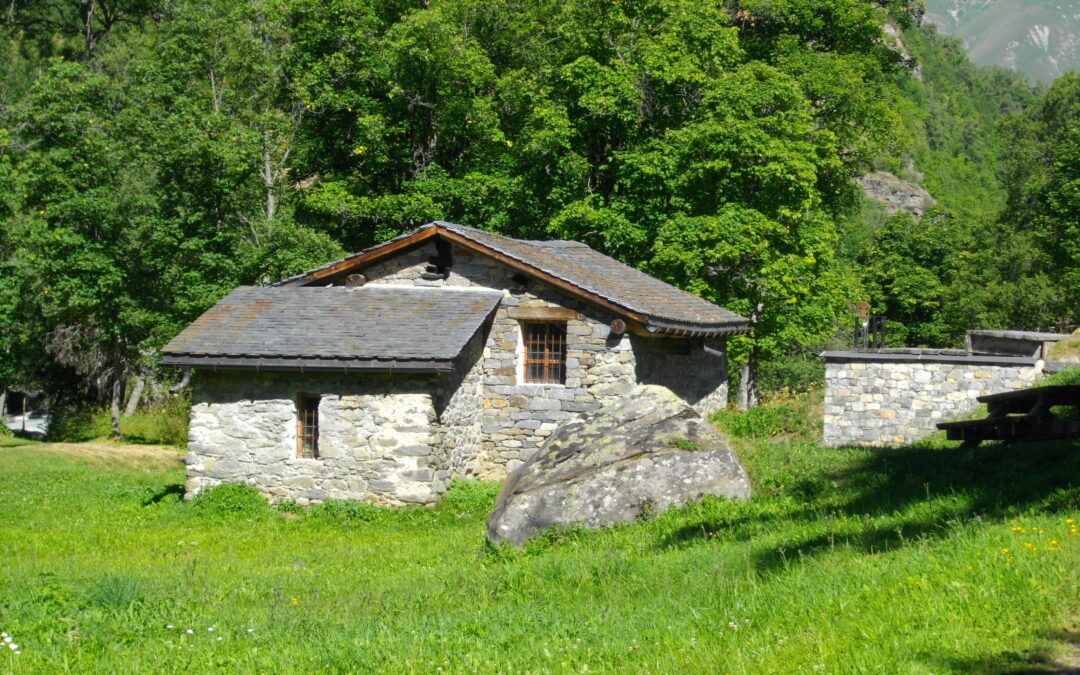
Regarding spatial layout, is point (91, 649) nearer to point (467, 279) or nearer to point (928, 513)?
point (928, 513)

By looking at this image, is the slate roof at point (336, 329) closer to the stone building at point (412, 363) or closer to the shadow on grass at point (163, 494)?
the stone building at point (412, 363)

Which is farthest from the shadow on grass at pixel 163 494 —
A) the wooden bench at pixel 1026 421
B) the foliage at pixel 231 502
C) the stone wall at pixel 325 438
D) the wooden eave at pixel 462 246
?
the wooden bench at pixel 1026 421

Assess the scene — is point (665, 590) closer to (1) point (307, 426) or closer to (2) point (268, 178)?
(1) point (307, 426)

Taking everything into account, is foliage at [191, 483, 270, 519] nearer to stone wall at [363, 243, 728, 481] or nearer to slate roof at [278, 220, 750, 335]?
stone wall at [363, 243, 728, 481]

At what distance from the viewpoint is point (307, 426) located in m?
17.1

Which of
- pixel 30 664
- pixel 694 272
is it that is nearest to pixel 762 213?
pixel 694 272

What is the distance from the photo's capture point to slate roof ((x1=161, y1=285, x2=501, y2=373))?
53.4ft

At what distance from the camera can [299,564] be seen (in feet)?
40.7

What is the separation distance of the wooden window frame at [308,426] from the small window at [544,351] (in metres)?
3.85

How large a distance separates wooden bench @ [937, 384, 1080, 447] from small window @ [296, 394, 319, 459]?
385 inches

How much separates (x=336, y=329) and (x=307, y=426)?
5.62 ft

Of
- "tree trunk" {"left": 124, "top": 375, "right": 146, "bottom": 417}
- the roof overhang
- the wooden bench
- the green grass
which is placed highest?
the roof overhang

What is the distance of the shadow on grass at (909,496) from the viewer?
8664mm

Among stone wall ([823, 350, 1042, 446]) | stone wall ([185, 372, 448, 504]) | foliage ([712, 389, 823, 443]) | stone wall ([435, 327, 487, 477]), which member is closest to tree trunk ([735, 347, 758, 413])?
foliage ([712, 389, 823, 443])
